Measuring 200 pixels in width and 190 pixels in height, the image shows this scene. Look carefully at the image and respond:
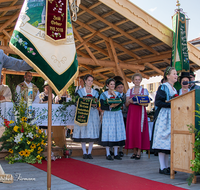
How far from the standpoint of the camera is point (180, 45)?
754 cm

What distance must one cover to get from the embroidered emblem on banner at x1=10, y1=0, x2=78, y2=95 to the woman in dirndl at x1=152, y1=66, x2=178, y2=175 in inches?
63.9

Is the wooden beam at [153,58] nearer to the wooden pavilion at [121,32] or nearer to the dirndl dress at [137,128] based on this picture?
the wooden pavilion at [121,32]

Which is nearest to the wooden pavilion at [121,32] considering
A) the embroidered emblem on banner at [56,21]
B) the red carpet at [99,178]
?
the embroidered emblem on banner at [56,21]

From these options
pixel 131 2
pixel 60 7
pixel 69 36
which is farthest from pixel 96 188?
pixel 131 2

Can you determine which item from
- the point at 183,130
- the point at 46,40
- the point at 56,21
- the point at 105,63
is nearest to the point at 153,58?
the point at 105,63

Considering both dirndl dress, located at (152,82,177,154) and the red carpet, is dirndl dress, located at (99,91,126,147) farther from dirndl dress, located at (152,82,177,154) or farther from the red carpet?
dirndl dress, located at (152,82,177,154)

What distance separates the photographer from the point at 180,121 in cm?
359

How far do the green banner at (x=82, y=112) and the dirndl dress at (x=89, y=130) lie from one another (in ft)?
0.62

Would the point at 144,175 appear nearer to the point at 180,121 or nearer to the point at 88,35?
the point at 180,121

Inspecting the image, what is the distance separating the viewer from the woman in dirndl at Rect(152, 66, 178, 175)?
393cm

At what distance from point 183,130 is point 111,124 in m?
2.23

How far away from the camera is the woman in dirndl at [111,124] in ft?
18.0

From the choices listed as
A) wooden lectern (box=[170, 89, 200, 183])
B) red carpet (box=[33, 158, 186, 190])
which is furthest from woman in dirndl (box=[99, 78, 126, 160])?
wooden lectern (box=[170, 89, 200, 183])

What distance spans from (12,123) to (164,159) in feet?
9.90
